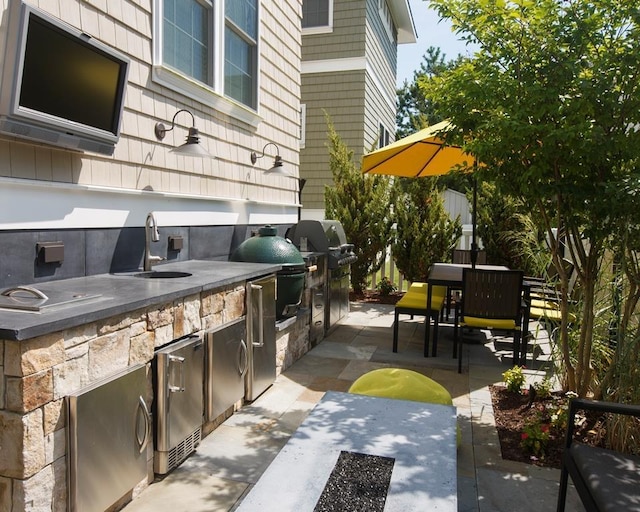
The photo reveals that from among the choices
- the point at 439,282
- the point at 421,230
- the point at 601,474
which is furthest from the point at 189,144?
the point at 421,230

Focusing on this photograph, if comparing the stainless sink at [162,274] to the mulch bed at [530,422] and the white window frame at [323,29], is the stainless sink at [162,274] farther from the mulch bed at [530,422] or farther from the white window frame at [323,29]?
the white window frame at [323,29]

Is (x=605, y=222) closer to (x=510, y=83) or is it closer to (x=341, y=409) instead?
(x=510, y=83)

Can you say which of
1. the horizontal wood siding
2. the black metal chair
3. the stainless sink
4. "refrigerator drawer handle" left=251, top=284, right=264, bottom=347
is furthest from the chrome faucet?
the black metal chair

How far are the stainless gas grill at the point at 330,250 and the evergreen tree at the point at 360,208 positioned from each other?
176 cm

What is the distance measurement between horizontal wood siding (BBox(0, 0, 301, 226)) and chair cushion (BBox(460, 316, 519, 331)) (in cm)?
265

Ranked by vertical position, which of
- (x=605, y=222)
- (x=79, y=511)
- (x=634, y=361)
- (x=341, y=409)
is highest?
(x=605, y=222)

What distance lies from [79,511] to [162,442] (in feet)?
2.15

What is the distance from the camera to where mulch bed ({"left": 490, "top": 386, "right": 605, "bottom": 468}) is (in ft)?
10.7

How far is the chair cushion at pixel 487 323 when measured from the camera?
5102mm

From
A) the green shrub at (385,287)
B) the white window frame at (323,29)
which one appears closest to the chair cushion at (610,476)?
the green shrub at (385,287)

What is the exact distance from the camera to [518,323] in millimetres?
5121

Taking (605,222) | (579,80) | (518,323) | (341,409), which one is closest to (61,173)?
(341,409)

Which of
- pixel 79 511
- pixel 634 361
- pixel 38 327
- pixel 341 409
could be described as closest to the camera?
pixel 38 327

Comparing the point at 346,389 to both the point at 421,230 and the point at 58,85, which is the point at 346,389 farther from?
the point at 421,230
